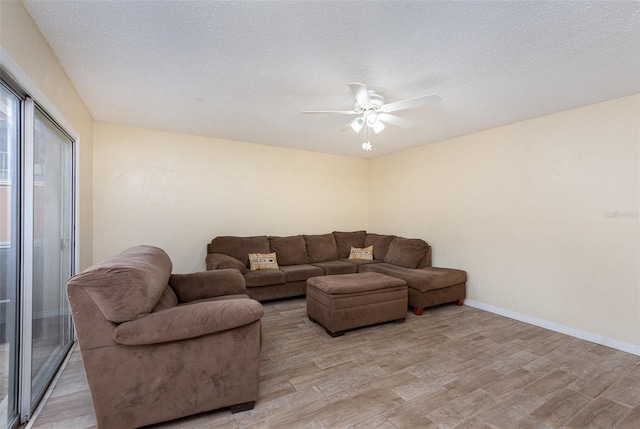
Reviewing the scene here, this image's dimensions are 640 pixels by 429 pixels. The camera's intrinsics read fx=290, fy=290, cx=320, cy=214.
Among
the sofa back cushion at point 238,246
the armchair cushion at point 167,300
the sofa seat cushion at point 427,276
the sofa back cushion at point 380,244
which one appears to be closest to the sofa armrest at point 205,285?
the armchair cushion at point 167,300

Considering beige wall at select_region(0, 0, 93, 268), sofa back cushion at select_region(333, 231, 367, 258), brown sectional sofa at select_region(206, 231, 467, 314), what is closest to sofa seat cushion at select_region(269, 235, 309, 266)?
brown sectional sofa at select_region(206, 231, 467, 314)

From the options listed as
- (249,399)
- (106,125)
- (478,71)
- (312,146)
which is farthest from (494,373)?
(106,125)

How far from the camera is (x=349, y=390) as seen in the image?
2121 millimetres

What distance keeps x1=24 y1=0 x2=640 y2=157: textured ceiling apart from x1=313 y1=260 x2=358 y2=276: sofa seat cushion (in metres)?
2.39

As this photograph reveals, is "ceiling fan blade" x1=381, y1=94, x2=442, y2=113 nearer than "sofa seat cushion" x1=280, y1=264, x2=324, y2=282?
Yes

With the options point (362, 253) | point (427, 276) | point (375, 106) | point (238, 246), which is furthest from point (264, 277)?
point (375, 106)

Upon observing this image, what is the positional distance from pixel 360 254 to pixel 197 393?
379cm

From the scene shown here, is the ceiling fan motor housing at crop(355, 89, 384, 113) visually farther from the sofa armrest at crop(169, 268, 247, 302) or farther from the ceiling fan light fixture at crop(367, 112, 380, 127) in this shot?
the sofa armrest at crop(169, 268, 247, 302)

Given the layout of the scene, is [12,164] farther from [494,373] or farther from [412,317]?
[412,317]

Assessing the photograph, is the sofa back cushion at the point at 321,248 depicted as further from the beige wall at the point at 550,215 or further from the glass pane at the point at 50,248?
the glass pane at the point at 50,248

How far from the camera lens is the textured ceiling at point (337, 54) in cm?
172

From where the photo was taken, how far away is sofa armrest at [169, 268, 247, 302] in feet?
8.96

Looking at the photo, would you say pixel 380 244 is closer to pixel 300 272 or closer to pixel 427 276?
pixel 427 276

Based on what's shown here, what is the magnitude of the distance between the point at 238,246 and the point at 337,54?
3.16 metres
